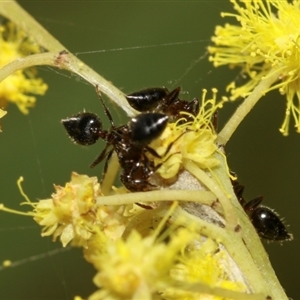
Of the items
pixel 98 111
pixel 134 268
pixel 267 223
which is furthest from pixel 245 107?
pixel 98 111

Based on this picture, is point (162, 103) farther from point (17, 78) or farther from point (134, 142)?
point (17, 78)

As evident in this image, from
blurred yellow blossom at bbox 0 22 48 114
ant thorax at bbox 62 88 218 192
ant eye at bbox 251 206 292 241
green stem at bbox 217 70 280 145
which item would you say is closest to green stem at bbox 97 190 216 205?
ant thorax at bbox 62 88 218 192

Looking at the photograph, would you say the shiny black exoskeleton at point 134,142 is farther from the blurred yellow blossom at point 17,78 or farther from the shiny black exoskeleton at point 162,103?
the blurred yellow blossom at point 17,78

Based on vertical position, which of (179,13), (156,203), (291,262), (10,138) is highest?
(179,13)

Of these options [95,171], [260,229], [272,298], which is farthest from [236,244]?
[95,171]

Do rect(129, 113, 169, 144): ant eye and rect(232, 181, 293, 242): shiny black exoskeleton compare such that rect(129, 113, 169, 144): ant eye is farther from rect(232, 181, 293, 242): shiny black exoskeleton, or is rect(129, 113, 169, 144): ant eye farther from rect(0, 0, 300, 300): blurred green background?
rect(0, 0, 300, 300): blurred green background

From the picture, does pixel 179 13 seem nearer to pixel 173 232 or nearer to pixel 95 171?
pixel 95 171
